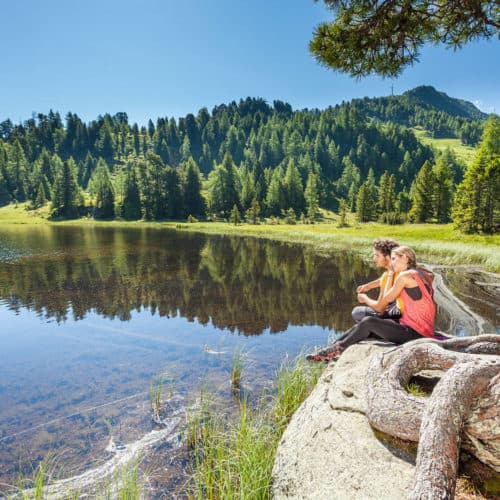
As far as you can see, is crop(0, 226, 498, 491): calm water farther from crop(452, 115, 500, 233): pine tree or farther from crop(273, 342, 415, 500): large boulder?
crop(452, 115, 500, 233): pine tree

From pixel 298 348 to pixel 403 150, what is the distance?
189m

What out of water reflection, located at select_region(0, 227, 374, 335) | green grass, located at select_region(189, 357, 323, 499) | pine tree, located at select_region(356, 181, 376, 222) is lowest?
water reflection, located at select_region(0, 227, 374, 335)

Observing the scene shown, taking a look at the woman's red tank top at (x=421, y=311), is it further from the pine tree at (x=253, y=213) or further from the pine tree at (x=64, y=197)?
the pine tree at (x=64, y=197)

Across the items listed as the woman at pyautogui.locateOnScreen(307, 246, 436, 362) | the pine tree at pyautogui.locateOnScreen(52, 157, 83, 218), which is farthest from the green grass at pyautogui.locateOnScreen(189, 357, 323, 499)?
the pine tree at pyautogui.locateOnScreen(52, 157, 83, 218)

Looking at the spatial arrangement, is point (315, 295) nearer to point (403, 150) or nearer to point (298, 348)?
point (298, 348)

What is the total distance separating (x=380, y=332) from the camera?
6949mm

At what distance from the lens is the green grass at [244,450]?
4695 millimetres

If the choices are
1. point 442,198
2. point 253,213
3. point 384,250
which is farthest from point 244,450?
point 253,213

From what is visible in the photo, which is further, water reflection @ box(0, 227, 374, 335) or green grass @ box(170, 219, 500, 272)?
green grass @ box(170, 219, 500, 272)

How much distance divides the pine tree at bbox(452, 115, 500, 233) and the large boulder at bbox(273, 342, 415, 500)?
5113cm

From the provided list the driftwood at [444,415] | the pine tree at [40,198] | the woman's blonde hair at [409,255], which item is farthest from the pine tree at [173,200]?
the driftwood at [444,415]

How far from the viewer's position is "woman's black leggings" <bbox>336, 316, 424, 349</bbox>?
660 centimetres

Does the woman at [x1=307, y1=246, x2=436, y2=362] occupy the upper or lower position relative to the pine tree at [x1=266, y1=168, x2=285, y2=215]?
lower

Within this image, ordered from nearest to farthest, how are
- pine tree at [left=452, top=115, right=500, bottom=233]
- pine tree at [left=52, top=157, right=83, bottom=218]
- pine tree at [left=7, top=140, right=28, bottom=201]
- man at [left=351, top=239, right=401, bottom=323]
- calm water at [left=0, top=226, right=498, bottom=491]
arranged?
1. man at [left=351, top=239, right=401, bottom=323]
2. calm water at [left=0, top=226, right=498, bottom=491]
3. pine tree at [left=452, top=115, right=500, bottom=233]
4. pine tree at [left=52, top=157, right=83, bottom=218]
5. pine tree at [left=7, top=140, right=28, bottom=201]
